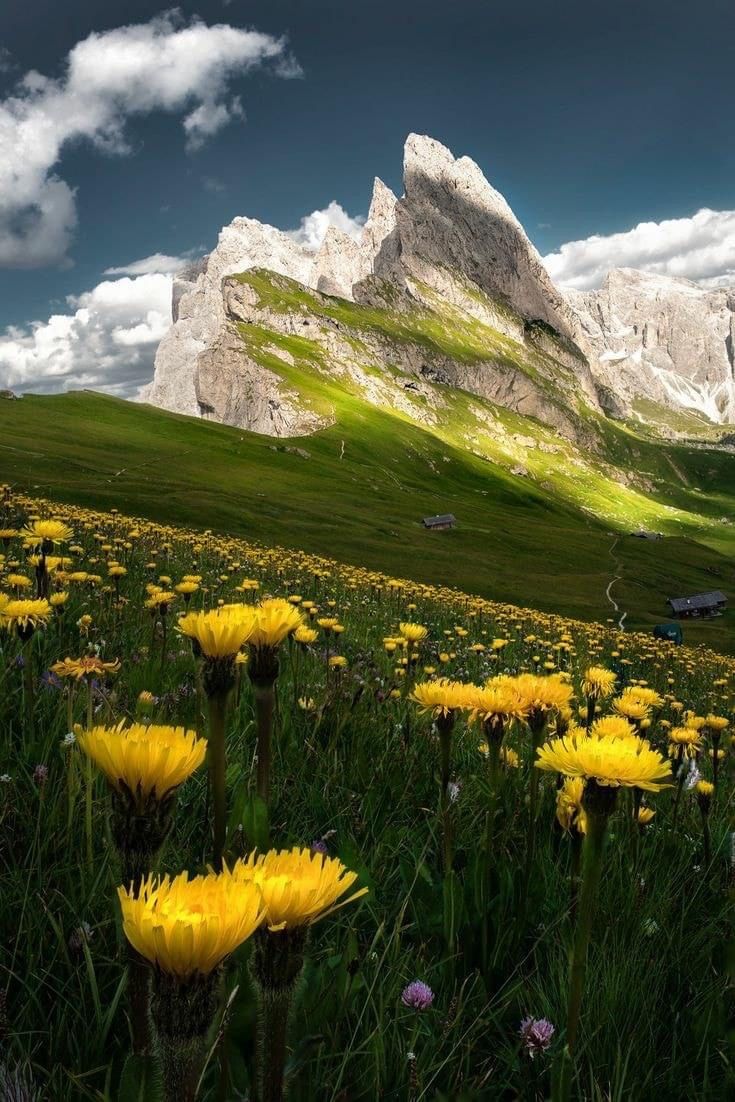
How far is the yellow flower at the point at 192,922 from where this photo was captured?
921 millimetres

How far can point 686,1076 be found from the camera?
6.41ft

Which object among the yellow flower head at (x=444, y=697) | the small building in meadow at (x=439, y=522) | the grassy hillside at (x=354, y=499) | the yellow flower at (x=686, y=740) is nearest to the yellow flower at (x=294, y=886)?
the yellow flower head at (x=444, y=697)

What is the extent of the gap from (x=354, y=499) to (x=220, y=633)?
104298 millimetres

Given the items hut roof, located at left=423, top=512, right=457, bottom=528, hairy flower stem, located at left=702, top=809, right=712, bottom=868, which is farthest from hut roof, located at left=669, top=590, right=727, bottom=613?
hairy flower stem, located at left=702, top=809, right=712, bottom=868

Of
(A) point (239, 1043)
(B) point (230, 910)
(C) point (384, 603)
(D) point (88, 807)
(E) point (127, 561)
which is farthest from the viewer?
(C) point (384, 603)

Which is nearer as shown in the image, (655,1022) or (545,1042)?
(545,1042)

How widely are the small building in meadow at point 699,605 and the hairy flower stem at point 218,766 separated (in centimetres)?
7449

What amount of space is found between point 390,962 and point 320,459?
14803 cm

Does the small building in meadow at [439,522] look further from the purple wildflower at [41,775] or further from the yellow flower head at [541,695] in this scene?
the purple wildflower at [41,775]

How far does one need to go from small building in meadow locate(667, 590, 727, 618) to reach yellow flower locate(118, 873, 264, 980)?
247 feet

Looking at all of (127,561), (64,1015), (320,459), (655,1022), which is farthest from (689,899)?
(320,459)

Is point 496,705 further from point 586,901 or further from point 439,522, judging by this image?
point 439,522

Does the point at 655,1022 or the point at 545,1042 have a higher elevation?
the point at 545,1042

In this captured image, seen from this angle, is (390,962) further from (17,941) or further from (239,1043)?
(17,941)
